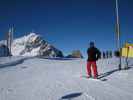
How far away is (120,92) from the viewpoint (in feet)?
29.7

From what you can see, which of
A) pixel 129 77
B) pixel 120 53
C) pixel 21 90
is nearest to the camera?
pixel 21 90

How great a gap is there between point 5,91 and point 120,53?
9.13m

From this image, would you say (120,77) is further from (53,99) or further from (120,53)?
(53,99)

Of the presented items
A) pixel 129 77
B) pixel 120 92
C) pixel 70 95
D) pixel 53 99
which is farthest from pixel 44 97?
A: pixel 129 77

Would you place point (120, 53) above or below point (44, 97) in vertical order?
above

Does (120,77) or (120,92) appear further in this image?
(120,77)

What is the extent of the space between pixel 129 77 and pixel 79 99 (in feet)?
17.3

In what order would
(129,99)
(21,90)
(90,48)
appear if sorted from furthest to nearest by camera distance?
1. (90,48)
2. (21,90)
3. (129,99)

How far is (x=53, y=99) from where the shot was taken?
324 inches

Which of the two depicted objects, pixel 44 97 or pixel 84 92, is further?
pixel 84 92

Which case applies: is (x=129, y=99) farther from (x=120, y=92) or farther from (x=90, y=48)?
(x=90, y=48)

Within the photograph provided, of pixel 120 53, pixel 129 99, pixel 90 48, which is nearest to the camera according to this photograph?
pixel 129 99

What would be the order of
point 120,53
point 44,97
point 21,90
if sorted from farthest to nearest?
point 120,53 → point 21,90 → point 44,97

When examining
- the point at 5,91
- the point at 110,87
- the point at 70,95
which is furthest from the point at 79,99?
the point at 5,91
